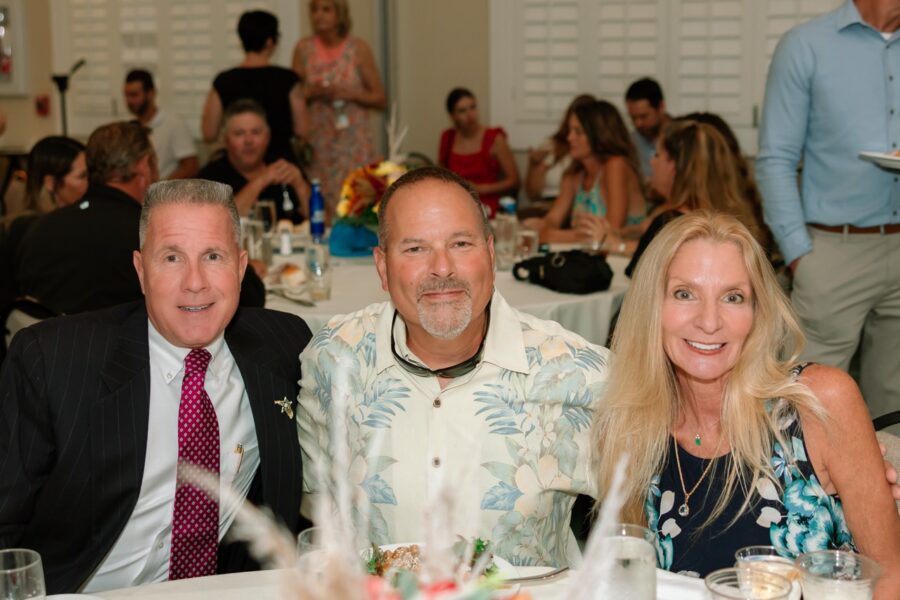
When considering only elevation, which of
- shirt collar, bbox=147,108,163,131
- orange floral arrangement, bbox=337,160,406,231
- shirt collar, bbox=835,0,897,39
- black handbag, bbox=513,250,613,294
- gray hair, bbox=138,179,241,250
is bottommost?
black handbag, bbox=513,250,613,294

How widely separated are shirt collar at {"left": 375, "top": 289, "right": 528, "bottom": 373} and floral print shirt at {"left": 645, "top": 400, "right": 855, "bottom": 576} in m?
0.46

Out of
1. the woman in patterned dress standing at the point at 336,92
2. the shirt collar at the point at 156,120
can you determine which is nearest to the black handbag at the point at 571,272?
the woman in patterned dress standing at the point at 336,92

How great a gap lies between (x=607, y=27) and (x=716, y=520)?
583 cm

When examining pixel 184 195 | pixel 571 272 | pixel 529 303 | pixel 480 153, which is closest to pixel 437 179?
pixel 184 195

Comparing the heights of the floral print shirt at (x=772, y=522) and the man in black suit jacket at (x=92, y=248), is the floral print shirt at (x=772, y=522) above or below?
below

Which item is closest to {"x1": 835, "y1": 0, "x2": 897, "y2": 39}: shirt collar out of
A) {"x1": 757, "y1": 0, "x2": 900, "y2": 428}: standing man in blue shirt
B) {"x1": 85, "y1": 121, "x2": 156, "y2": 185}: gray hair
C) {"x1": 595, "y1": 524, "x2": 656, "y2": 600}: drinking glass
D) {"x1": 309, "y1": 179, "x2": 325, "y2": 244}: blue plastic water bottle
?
{"x1": 757, "y1": 0, "x2": 900, "y2": 428}: standing man in blue shirt

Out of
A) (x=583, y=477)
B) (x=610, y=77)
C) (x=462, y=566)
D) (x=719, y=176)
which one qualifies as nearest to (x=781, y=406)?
(x=583, y=477)

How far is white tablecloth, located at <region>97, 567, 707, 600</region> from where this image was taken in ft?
5.49

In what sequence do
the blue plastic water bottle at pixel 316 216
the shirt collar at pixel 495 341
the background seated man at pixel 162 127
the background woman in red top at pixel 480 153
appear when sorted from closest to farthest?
1. the shirt collar at pixel 495 341
2. the blue plastic water bottle at pixel 316 216
3. the background woman in red top at pixel 480 153
4. the background seated man at pixel 162 127

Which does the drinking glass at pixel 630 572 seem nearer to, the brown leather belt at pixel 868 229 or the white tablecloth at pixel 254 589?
the white tablecloth at pixel 254 589

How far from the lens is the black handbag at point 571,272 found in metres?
4.02

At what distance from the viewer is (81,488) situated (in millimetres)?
2197

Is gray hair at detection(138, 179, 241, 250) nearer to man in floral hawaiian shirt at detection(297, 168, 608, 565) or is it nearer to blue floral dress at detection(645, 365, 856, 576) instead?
man in floral hawaiian shirt at detection(297, 168, 608, 565)

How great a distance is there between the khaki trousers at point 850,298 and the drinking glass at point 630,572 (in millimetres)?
2822
